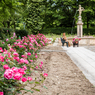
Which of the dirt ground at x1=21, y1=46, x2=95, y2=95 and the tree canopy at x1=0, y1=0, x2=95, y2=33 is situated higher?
the tree canopy at x1=0, y1=0, x2=95, y2=33

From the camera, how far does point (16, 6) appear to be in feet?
25.0

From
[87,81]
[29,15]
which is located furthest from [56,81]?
[29,15]

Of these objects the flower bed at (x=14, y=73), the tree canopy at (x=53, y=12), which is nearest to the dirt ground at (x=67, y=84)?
the flower bed at (x=14, y=73)

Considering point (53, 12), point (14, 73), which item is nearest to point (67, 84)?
point (14, 73)

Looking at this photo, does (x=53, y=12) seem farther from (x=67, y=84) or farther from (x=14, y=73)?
(x=14, y=73)

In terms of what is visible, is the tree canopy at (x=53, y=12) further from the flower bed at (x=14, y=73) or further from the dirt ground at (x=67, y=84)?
the dirt ground at (x=67, y=84)

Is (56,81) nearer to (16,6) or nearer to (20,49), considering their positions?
(20,49)

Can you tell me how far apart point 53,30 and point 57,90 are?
2340cm

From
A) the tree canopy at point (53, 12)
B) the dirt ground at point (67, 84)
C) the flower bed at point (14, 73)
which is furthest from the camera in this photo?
the tree canopy at point (53, 12)

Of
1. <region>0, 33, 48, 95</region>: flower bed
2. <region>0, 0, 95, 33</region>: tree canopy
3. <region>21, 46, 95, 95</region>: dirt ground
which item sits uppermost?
<region>0, 0, 95, 33</region>: tree canopy

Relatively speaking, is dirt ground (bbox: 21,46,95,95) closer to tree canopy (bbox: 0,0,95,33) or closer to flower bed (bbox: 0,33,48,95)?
flower bed (bbox: 0,33,48,95)

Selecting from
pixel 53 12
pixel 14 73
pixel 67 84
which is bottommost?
pixel 67 84

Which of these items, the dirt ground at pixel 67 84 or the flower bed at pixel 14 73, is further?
the dirt ground at pixel 67 84

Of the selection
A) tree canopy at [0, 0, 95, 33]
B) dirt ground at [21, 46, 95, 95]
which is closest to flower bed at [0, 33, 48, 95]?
dirt ground at [21, 46, 95, 95]
